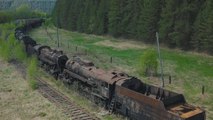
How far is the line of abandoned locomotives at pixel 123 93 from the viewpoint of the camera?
76.2 ft

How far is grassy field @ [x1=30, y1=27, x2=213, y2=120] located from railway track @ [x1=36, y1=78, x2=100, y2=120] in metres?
10.6

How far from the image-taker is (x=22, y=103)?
109 ft

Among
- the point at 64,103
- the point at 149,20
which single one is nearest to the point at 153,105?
the point at 64,103

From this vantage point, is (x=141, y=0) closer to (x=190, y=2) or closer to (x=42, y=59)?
(x=190, y=2)

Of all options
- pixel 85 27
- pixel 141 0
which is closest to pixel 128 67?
pixel 141 0

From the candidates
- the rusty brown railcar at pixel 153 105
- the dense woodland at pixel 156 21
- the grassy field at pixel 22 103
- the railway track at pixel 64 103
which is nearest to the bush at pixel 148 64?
the railway track at pixel 64 103

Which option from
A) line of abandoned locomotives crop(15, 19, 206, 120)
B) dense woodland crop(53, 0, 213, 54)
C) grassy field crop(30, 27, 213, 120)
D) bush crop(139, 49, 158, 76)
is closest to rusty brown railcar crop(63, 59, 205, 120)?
line of abandoned locomotives crop(15, 19, 206, 120)

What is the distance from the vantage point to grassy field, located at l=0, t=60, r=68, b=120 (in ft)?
97.1

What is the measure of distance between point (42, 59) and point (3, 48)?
43.4 feet

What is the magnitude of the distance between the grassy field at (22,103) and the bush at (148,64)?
14377mm

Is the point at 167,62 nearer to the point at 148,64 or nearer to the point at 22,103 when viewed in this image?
the point at 148,64

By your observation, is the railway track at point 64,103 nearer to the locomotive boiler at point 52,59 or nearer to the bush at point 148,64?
the locomotive boiler at point 52,59

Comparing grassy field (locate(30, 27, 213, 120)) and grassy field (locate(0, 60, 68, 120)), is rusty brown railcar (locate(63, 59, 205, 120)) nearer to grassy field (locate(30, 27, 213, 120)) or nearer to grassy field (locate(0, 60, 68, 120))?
grassy field (locate(0, 60, 68, 120))

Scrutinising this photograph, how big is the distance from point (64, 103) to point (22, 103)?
165 inches
